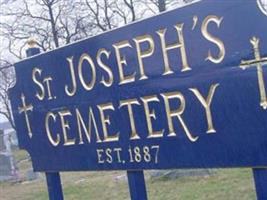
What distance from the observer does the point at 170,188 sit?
26.6 ft

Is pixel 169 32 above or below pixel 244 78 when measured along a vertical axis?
above

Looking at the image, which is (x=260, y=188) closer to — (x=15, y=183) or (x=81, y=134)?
(x=81, y=134)

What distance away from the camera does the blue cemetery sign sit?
7.38 feet

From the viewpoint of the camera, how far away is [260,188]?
2.41 meters

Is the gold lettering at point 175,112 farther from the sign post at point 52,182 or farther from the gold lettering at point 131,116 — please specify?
the sign post at point 52,182

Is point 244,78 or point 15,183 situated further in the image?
point 15,183

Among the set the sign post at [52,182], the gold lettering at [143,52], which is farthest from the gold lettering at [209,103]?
the sign post at [52,182]

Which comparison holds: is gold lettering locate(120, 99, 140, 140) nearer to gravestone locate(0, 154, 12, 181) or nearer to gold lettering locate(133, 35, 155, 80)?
gold lettering locate(133, 35, 155, 80)

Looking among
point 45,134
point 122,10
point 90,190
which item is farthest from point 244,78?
point 122,10

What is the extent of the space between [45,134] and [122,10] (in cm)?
1900

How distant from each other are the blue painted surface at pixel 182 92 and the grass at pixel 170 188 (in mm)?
3561

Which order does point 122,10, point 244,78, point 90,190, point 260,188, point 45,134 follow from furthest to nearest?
point 122,10, point 90,190, point 45,134, point 260,188, point 244,78

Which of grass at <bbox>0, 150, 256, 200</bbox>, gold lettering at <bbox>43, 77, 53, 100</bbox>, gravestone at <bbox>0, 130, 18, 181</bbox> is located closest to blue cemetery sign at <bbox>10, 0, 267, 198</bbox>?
gold lettering at <bbox>43, 77, 53, 100</bbox>

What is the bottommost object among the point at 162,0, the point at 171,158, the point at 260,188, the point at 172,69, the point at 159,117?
the point at 260,188
